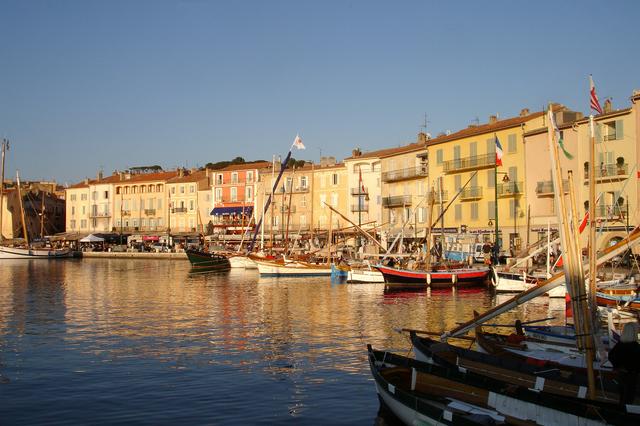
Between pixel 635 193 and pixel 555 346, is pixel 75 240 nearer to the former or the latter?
pixel 635 193

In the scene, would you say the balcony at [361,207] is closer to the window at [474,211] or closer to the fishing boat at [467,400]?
the window at [474,211]

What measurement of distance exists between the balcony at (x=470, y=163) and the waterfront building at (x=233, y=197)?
3750 centimetres

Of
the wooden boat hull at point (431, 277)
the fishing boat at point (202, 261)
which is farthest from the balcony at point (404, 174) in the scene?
the wooden boat hull at point (431, 277)

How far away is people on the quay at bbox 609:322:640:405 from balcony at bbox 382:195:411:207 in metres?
67.2

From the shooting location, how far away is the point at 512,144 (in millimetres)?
67625

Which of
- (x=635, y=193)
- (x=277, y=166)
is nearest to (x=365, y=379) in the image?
(x=635, y=193)

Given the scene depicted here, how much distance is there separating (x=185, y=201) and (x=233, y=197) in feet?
37.1

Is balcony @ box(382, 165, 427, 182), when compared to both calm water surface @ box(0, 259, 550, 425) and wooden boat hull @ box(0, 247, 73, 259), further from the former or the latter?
wooden boat hull @ box(0, 247, 73, 259)

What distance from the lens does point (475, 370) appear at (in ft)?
54.2

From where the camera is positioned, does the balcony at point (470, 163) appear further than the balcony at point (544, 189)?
Yes

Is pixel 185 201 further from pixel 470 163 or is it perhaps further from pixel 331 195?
pixel 470 163

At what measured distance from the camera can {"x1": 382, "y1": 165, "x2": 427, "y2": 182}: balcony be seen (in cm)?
8097

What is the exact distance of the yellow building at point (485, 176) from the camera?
66.9 m

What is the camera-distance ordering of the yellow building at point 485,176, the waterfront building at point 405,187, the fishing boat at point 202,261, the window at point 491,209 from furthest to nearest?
1. the waterfront building at point 405,187
2. the fishing boat at point 202,261
3. the window at point 491,209
4. the yellow building at point 485,176
